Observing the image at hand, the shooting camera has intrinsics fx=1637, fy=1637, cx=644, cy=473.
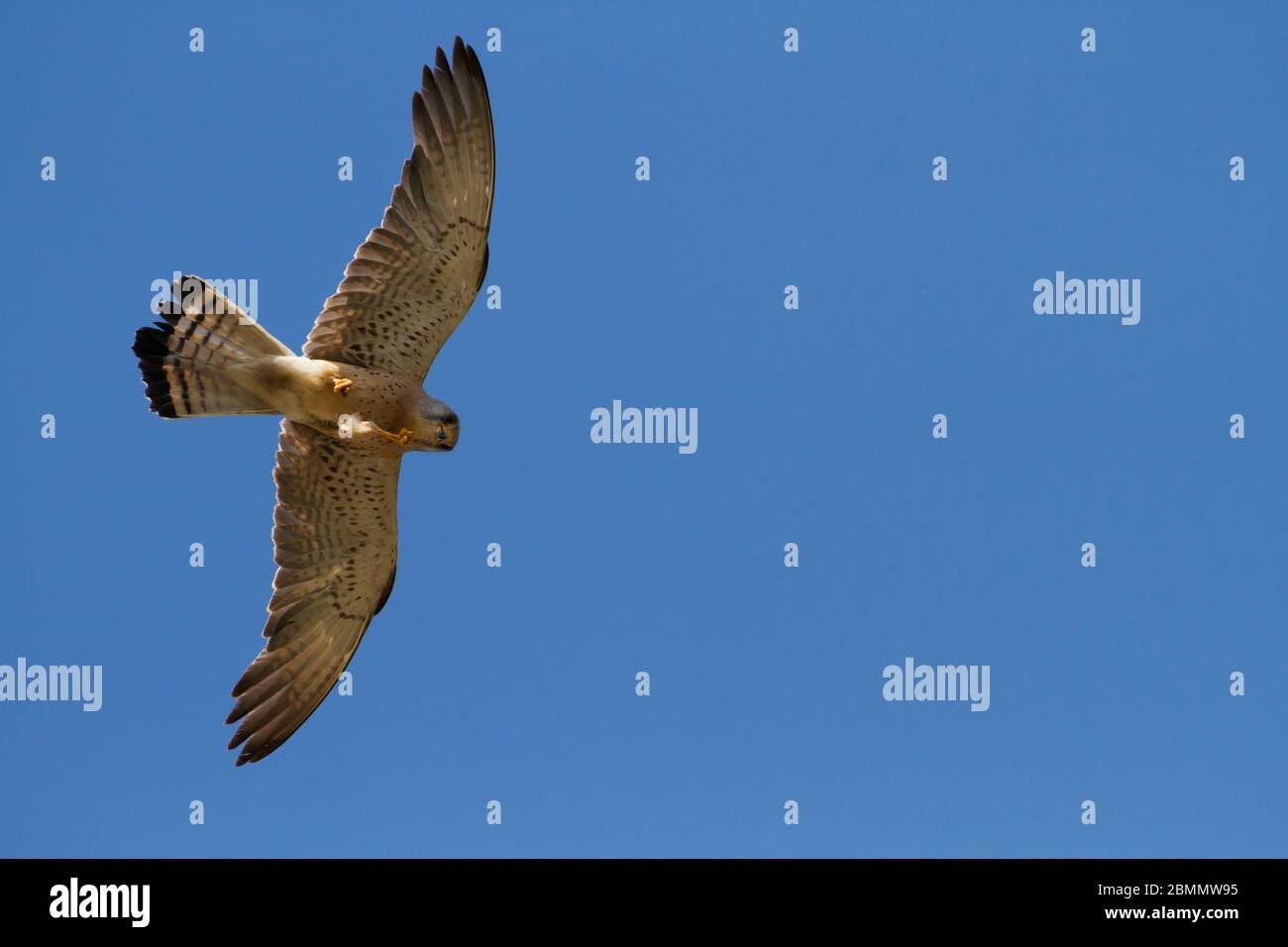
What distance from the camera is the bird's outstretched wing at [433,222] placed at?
11227 mm

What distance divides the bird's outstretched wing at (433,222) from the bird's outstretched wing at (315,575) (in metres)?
0.99

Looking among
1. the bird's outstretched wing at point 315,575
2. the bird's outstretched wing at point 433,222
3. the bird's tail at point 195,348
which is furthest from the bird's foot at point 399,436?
the bird's tail at point 195,348

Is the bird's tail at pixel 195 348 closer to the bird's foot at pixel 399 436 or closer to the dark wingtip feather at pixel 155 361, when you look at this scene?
the dark wingtip feather at pixel 155 361

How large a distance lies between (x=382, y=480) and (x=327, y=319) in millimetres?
1310

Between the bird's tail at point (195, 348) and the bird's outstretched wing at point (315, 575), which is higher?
the bird's tail at point (195, 348)

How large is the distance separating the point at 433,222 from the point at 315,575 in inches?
115

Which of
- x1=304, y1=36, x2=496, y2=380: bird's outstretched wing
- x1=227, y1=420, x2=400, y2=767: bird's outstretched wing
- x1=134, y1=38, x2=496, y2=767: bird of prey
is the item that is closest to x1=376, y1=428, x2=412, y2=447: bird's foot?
x1=134, y1=38, x2=496, y2=767: bird of prey

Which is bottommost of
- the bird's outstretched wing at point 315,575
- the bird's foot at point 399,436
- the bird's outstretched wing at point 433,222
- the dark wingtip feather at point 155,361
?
the bird's outstretched wing at point 315,575

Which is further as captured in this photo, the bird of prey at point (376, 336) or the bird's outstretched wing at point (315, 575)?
the bird's outstretched wing at point (315, 575)


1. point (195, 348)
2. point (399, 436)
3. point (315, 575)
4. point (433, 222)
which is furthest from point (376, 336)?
point (315, 575)

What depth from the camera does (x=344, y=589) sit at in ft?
41.0

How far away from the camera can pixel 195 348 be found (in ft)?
36.8

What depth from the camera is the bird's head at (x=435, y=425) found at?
11.3 metres

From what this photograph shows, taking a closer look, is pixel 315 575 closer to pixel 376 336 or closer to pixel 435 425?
pixel 435 425
